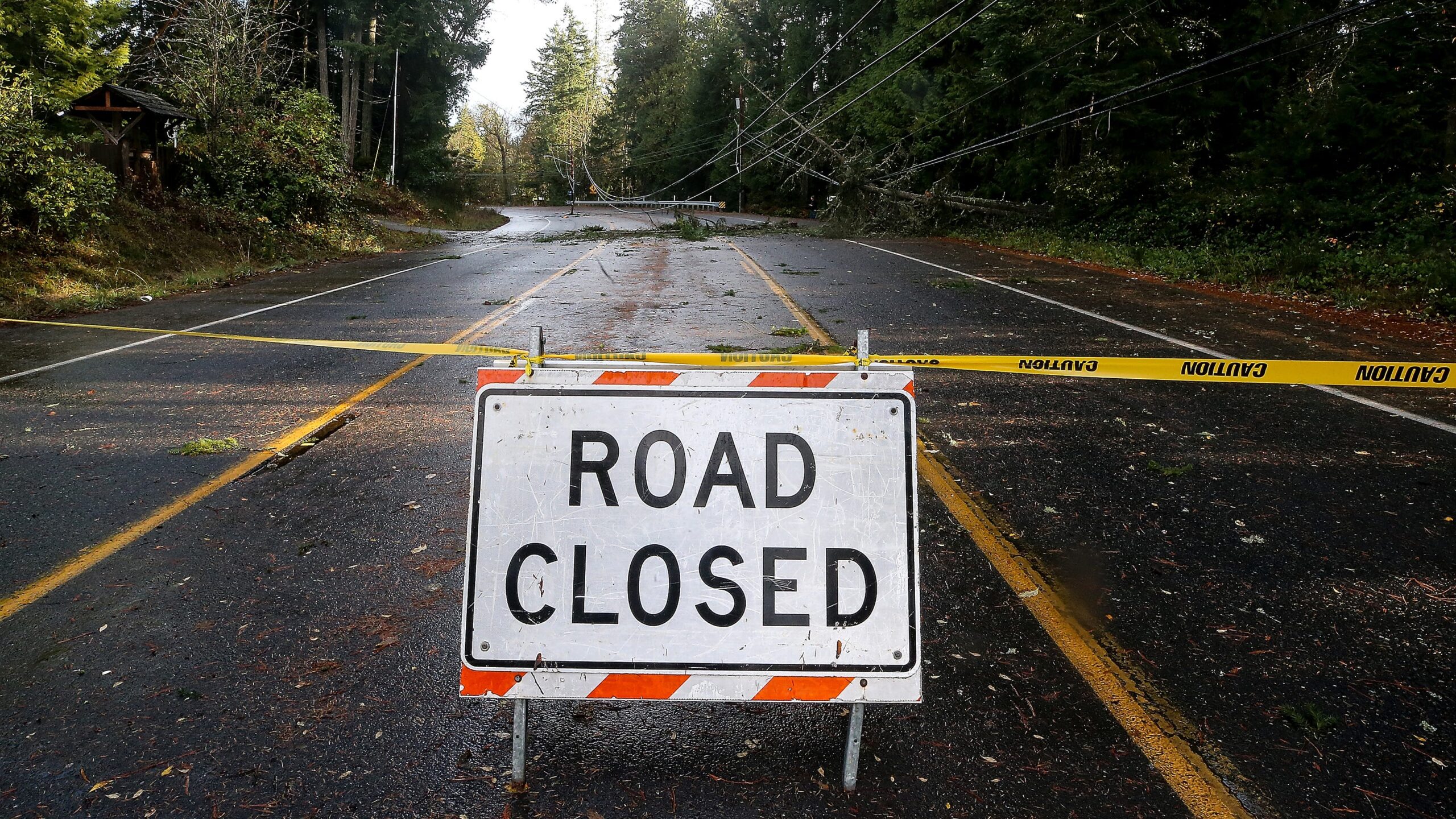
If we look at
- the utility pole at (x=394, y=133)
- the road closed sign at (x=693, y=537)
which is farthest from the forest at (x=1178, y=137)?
the utility pole at (x=394, y=133)

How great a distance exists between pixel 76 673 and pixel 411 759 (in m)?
1.49

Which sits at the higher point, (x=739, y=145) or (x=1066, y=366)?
(x=739, y=145)

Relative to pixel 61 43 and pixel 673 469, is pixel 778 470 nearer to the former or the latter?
pixel 673 469

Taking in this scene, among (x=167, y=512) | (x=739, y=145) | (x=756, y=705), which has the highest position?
(x=739, y=145)

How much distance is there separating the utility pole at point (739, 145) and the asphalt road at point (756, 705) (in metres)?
60.9

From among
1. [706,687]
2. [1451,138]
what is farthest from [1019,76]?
[706,687]

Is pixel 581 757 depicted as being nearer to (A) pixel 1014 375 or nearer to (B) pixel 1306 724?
(B) pixel 1306 724

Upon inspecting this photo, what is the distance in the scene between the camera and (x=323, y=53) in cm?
4078

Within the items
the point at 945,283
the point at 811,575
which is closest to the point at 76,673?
the point at 811,575

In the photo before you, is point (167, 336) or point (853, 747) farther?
point (167, 336)

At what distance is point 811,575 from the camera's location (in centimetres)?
270

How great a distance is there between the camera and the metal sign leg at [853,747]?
2.70m

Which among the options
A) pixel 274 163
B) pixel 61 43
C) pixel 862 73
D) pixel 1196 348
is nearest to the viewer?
pixel 1196 348

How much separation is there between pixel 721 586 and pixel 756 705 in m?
0.71
